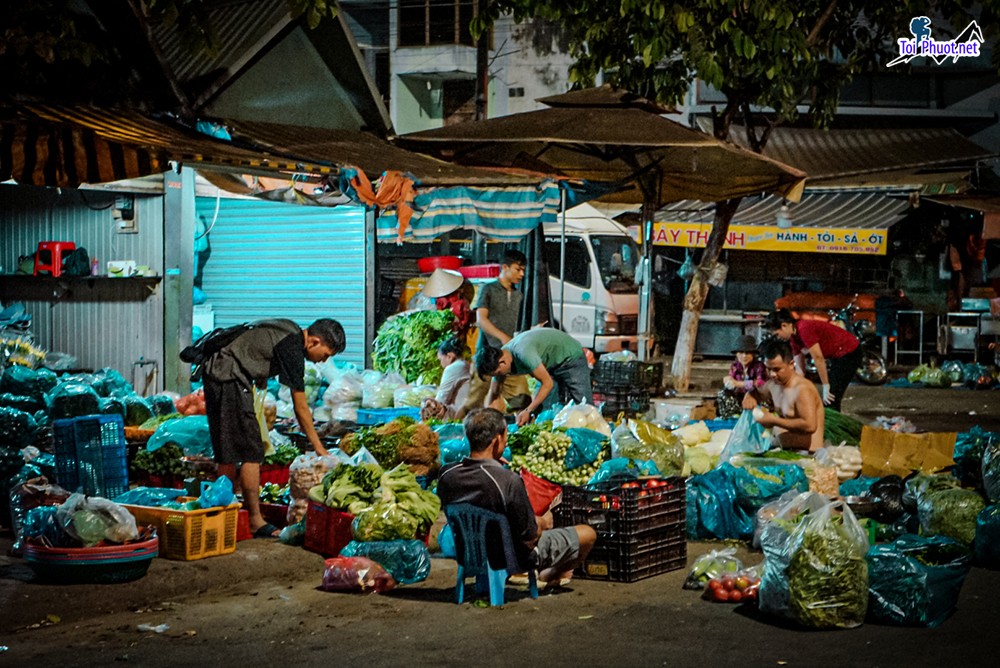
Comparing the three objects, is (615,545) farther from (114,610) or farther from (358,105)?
(358,105)

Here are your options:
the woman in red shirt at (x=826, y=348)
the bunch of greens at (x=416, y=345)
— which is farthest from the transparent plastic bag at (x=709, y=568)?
the bunch of greens at (x=416, y=345)

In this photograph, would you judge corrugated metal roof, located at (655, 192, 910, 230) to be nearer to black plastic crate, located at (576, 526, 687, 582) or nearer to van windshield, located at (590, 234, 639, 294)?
van windshield, located at (590, 234, 639, 294)

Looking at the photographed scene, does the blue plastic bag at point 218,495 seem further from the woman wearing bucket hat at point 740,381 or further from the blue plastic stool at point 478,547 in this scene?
the woman wearing bucket hat at point 740,381

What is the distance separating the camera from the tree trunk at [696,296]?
16.8 m

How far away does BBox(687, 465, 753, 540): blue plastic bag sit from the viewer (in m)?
8.49

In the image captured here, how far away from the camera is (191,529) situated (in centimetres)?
758

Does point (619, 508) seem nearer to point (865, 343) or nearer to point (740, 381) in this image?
point (740, 381)

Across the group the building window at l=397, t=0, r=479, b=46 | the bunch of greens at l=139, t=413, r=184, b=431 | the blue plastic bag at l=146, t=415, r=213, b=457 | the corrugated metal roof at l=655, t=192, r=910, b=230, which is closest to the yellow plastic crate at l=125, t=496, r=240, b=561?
the blue plastic bag at l=146, t=415, r=213, b=457

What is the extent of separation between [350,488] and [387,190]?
4479 mm

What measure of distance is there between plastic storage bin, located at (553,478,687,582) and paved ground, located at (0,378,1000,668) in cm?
12

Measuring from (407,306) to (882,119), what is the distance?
1576 cm

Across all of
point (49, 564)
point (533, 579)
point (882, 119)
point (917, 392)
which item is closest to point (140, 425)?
point (49, 564)

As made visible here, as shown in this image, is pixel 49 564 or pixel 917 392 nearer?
pixel 49 564

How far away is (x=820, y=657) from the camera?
5.84m
